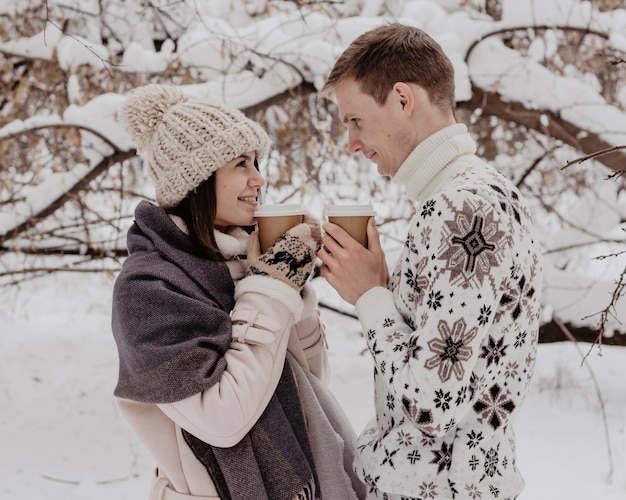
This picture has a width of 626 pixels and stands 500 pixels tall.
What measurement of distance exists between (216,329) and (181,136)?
20.1 inches

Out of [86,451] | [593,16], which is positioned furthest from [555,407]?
[86,451]

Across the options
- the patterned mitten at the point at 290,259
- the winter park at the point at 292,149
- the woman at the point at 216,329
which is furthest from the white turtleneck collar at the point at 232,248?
the winter park at the point at 292,149

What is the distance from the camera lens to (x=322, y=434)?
1.65 m

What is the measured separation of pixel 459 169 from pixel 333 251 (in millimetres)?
340

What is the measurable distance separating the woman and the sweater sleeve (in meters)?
0.37

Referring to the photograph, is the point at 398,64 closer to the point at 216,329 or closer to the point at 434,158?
the point at 434,158

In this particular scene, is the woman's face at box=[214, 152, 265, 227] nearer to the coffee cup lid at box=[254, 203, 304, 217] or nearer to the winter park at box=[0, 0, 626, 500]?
the coffee cup lid at box=[254, 203, 304, 217]

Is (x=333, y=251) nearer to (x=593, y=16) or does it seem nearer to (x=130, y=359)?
(x=130, y=359)

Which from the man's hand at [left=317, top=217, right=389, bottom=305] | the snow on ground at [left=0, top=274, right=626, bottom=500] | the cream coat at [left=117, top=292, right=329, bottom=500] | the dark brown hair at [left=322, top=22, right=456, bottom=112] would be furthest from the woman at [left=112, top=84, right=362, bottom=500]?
the snow on ground at [left=0, top=274, right=626, bottom=500]

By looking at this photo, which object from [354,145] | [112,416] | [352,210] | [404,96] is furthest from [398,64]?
[112,416]

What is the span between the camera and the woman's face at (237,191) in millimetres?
1684

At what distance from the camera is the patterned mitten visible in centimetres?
154

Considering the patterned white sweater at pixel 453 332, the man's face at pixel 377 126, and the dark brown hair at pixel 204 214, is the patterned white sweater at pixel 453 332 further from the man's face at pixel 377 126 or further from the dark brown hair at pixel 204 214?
the dark brown hair at pixel 204 214

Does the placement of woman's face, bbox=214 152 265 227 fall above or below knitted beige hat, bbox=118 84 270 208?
below
